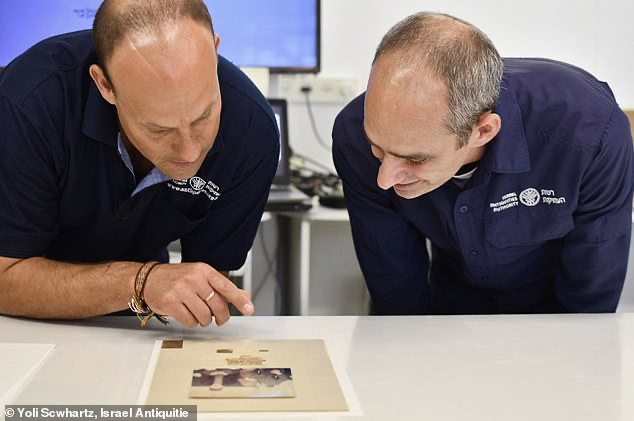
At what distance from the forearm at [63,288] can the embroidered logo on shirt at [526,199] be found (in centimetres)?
66

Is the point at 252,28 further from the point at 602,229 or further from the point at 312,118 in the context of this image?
the point at 602,229

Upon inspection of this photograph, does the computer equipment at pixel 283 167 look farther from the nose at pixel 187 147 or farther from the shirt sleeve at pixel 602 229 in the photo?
the nose at pixel 187 147

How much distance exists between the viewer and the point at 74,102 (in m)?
1.26

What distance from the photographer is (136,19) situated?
1.09 metres

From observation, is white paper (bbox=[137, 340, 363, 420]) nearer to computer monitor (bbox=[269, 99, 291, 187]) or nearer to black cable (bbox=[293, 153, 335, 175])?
computer monitor (bbox=[269, 99, 291, 187])

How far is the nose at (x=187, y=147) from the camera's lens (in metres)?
1.13

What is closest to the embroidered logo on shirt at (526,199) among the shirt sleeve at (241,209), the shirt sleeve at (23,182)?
the shirt sleeve at (241,209)

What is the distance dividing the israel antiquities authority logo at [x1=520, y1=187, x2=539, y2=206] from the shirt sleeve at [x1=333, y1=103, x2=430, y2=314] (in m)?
0.24

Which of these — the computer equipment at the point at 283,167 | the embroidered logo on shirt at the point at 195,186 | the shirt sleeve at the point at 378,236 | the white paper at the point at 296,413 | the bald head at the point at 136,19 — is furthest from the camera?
the computer equipment at the point at 283,167

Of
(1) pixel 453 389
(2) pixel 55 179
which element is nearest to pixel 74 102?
(2) pixel 55 179

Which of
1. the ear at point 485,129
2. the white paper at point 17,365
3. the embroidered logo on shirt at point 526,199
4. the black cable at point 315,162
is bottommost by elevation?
the black cable at point 315,162

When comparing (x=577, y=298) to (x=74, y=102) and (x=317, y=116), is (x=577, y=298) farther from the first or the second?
(x=317, y=116)

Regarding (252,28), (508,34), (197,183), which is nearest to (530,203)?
(197,183)

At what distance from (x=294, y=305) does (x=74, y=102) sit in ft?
5.43
